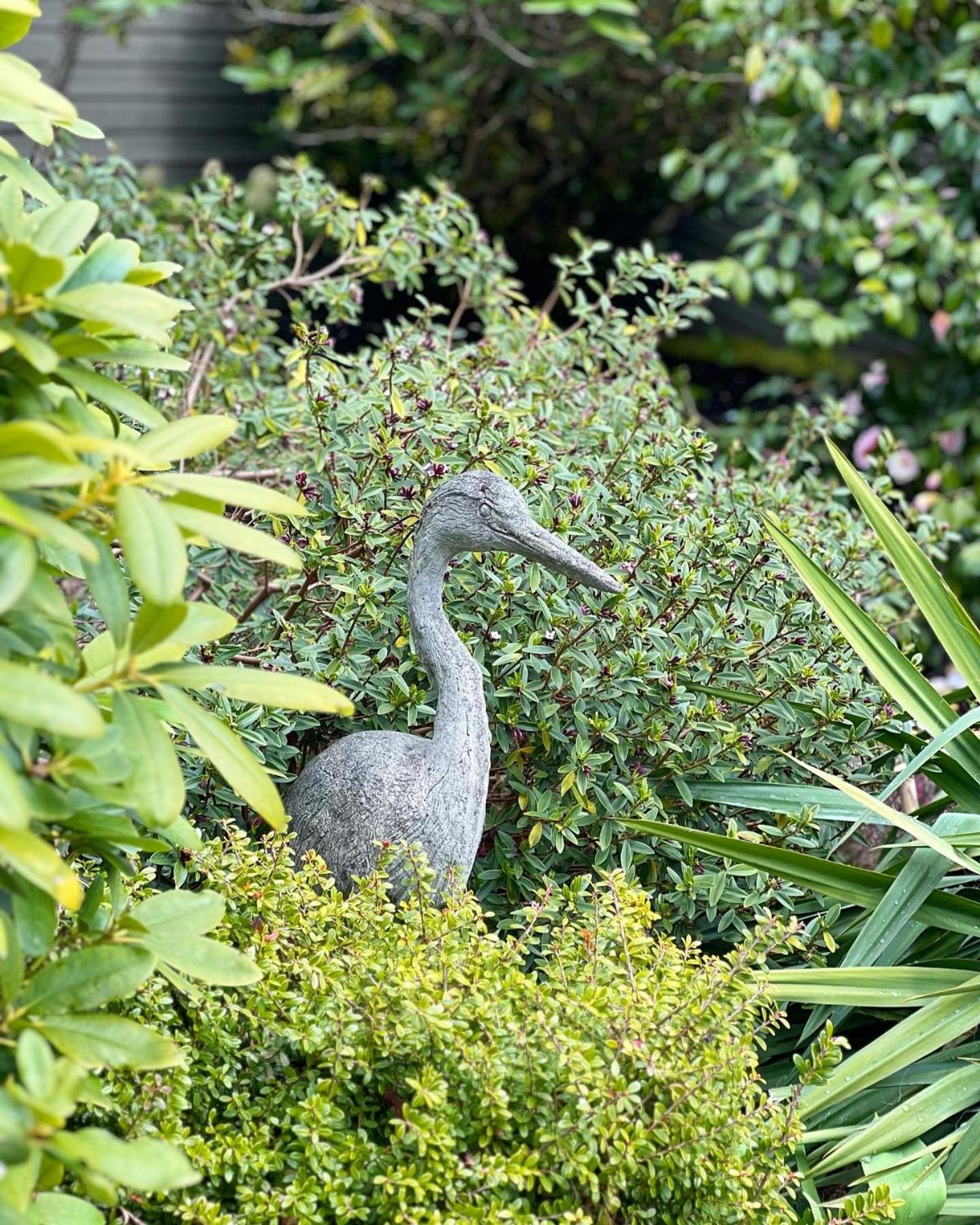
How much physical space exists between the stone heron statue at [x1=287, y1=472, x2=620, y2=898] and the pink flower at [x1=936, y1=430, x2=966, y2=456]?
12.2 feet

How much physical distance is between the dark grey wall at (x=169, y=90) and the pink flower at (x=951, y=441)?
5143 millimetres

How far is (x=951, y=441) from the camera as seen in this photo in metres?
5.59

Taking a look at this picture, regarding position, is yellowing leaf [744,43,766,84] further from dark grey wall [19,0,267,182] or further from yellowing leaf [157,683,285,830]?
yellowing leaf [157,683,285,830]

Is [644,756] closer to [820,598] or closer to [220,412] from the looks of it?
[820,598]

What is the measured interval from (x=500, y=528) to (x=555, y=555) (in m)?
0.11

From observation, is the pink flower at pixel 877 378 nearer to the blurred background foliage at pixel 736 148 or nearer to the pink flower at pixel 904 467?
the blurred background foliage at pixel 736 148

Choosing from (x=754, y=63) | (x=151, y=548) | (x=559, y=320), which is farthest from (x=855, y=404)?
(x=151, y=548)

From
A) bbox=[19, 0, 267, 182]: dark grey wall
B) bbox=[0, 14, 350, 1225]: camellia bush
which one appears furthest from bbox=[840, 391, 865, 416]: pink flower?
bbox=[0, 14, 350, 1225]: camellia bush

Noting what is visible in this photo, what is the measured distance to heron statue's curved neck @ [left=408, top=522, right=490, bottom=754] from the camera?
2.30 metres

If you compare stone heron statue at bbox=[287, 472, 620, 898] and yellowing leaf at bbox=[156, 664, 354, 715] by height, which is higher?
yellowing leaf at bbox=[156, 664, 354, 715]

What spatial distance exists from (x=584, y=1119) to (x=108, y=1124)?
0.67 m

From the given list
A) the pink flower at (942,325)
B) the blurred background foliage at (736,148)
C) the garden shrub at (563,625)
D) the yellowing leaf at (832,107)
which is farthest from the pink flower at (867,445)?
the garden shrub at (563,625)

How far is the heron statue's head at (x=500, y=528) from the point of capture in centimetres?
229

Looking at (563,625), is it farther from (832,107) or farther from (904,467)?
(832,107)
